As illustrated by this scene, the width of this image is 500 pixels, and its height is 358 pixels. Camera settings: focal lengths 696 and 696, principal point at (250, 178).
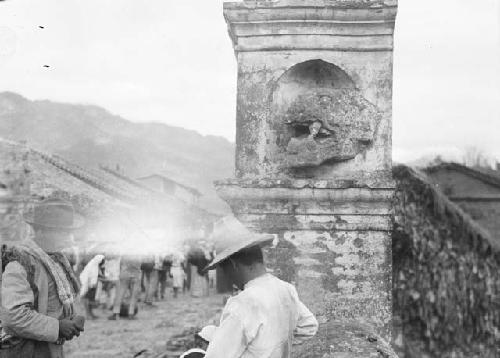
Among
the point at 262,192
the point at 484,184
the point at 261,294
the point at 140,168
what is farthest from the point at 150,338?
the point at 140,168

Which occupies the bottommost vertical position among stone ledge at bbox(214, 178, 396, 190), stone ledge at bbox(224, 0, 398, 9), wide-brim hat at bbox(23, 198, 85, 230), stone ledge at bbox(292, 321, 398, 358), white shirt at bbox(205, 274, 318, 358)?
stone ledge at bbox(292, 321, 398, 358)

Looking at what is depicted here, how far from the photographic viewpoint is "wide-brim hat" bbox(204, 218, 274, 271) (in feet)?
10.1

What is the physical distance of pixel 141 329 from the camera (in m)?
13.5

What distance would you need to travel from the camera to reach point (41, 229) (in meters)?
4.52

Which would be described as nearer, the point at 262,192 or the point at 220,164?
the point at 262,192

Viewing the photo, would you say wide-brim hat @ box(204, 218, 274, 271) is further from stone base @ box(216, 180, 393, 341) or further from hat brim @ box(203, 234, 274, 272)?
stone base @ box(216, 180, 393, 341)

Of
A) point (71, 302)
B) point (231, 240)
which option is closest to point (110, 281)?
point (71, 302)

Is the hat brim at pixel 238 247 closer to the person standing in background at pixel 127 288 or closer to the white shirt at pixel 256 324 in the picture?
the white shirt at pixel 256 324

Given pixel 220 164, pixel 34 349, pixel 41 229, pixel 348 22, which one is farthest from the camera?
pixel 220 164

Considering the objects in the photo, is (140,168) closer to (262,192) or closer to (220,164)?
(220,164)

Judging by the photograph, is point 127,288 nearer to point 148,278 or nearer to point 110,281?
point 110,281

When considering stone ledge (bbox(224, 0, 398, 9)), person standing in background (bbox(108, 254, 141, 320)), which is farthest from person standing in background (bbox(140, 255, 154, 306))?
stone ledge (bbox(224, 0, 398, 9))

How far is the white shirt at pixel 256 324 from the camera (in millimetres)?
2883

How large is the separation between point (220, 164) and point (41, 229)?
200ft
